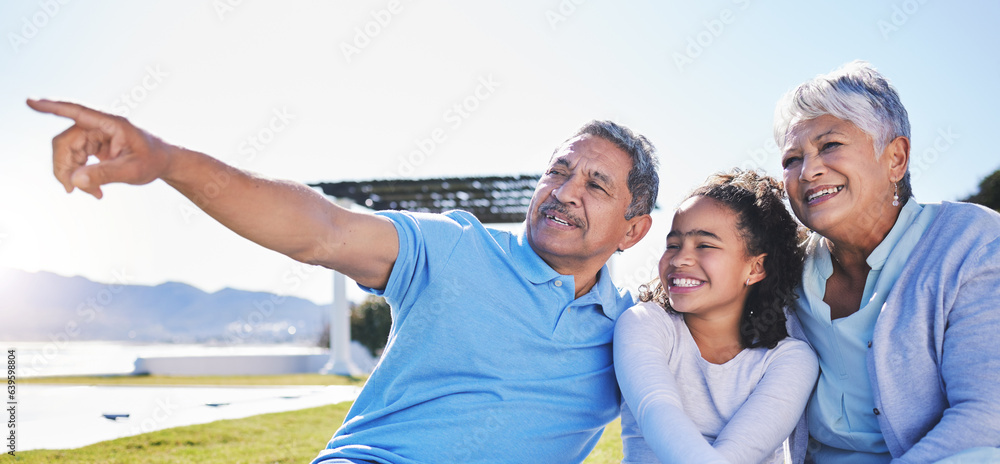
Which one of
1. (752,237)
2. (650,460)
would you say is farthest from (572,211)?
(650,460)

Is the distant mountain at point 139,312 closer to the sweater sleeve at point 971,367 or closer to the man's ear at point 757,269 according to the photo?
the man's ear at point 757,269

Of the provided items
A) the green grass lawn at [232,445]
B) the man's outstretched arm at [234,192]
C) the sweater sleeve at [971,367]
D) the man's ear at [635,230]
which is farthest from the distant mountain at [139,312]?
the sweater sleeve at [971,367]

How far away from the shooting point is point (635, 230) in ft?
8.91

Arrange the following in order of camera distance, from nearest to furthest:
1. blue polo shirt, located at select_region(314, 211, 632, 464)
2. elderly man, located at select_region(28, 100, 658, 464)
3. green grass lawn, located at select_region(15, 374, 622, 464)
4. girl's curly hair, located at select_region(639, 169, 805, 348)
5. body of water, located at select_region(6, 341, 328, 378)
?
1. elderly man, located at select_region(28, 100, 658, 464)
2. blue polo shirt, located at select_region(314, 211, 632, 464)
3. girl's curly hair, located at select_region(639, 169, 805, 348)
4. green grass lawn, located at select_region(15, 374, 622, 464)
5. body of water, located at select_region(6, 341, 328, 378)

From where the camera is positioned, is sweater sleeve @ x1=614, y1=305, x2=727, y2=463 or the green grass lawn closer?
sweater sleeve @ x1=614, y1=305, x2=727, y2=463

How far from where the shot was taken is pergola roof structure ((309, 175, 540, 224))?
11906 millimetres

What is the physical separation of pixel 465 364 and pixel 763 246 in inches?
46.4

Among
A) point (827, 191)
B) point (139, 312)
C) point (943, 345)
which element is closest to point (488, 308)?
point (827, 191)

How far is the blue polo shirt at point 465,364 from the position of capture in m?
2.05

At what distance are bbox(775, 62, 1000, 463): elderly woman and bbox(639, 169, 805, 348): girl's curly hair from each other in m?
0.08

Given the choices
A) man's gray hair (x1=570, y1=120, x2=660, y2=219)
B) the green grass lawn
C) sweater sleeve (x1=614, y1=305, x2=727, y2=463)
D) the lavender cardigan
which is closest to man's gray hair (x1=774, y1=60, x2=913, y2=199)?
the lavender cardigan

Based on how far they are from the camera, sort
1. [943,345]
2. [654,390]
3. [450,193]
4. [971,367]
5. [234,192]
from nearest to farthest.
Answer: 1. [234,192]
2. [971,367]
3. [943,345]
4. [654,390]
5. [450,193]

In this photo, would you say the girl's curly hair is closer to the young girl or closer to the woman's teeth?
the young girl

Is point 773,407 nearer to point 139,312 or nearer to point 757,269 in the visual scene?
point 757,269
